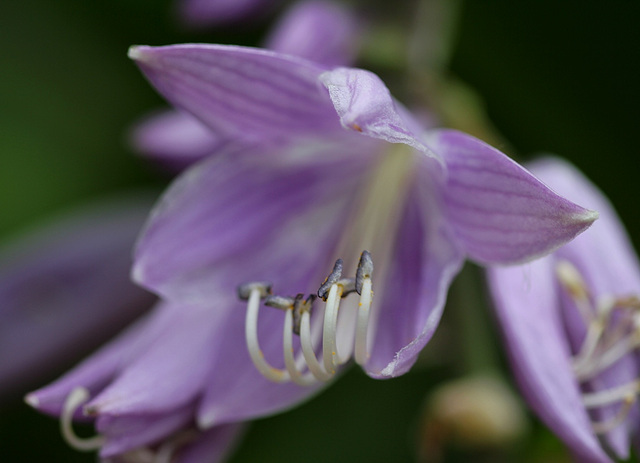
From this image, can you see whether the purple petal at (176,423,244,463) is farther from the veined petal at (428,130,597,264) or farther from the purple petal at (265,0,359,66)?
the purple petal at (265,0,359,66)

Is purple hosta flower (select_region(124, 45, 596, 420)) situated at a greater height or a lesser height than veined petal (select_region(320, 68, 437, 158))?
lesser

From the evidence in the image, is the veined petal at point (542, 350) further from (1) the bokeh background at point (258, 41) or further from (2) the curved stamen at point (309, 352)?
(1) the bokeh background at point (258, 41)

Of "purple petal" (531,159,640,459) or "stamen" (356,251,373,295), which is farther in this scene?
"purple petal" (531,159,640,459)

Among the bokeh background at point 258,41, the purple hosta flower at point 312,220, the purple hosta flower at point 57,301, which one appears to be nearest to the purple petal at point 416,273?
the purple hosta flower at point 312,220

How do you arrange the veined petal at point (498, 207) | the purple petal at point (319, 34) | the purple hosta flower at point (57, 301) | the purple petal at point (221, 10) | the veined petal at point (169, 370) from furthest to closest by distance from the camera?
the purple petal at point (221, 10) < the purple hosta flower at point (57, 301) < the purple petal at point (319, 34) < the veined petal at point (169, 370) < the veined petal at point (498, 207)

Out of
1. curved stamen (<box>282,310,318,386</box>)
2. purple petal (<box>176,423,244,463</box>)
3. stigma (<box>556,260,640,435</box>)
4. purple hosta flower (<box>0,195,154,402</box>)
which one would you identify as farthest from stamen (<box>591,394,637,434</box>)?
purple hosta flower (<box>0,195,154,402</box>)

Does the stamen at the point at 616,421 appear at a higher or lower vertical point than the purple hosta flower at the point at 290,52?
lower

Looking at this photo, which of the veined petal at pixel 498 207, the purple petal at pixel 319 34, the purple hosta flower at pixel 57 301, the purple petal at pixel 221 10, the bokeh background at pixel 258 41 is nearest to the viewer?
the veined petal at pixel 498 207

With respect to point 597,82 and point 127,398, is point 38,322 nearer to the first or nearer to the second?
point 127,398
